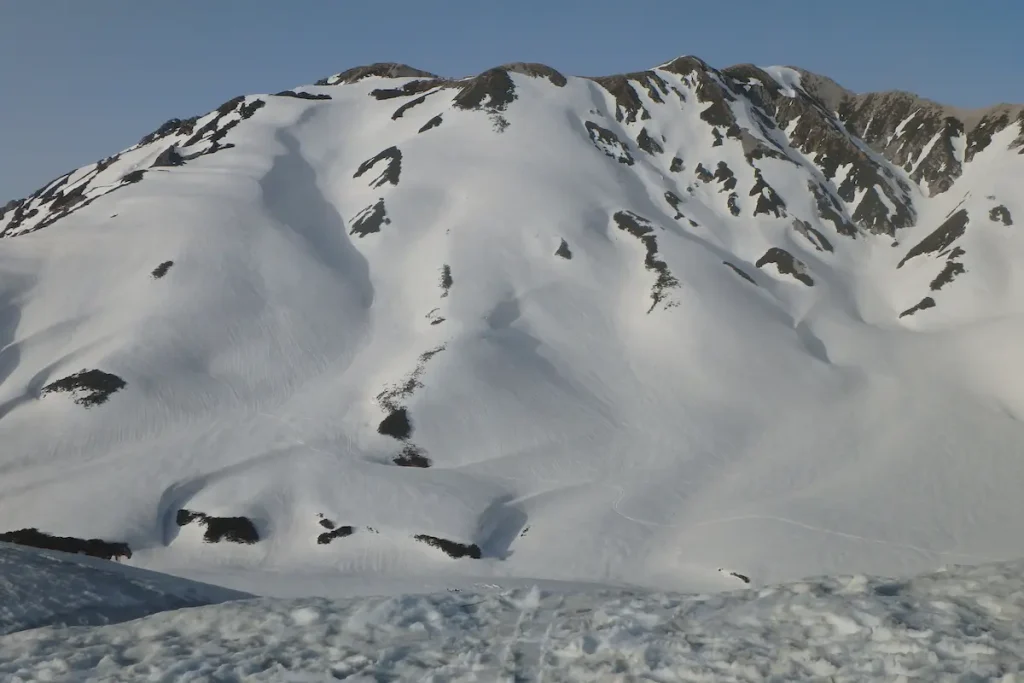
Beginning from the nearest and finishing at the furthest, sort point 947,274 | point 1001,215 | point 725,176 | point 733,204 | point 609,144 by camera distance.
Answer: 1. point 947,274
2. point 1001,215
3. point 733,204
4. point 725,176
5. point 609,144

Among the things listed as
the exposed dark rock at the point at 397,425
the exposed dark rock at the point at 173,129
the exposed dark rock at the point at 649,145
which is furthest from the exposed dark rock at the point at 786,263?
the exposed dark rock at the point at 173,129

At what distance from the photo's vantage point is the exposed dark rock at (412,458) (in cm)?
5509

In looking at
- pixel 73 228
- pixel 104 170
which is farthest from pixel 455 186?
pixel 104 170

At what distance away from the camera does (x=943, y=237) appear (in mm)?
89000

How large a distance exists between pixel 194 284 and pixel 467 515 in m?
40.8

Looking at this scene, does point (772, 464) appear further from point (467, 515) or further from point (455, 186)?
point (455, 186)

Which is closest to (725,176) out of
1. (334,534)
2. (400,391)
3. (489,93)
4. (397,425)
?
(489,93)

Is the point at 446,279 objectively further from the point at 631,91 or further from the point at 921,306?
the point at 631,91

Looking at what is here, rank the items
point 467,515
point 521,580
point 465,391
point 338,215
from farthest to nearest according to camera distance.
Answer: point 338,215
point 465,391
point 467,515
point 521,580

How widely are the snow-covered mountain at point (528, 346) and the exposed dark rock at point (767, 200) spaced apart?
0.44m

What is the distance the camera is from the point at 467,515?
48.7m

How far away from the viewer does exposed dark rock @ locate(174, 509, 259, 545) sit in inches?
1818

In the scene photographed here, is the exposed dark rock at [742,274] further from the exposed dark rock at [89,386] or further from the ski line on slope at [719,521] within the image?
the exposed dark rock at [89,386]

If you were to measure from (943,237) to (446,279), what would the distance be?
6565cm
